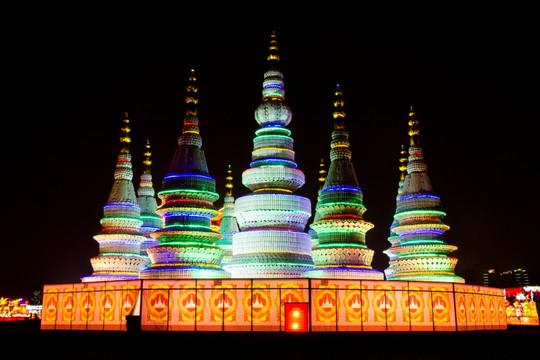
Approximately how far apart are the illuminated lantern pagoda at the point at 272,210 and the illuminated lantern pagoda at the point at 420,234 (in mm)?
10021

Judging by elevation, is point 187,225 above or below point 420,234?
below

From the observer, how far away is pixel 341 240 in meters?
44.6

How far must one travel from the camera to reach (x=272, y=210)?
43.5 meters

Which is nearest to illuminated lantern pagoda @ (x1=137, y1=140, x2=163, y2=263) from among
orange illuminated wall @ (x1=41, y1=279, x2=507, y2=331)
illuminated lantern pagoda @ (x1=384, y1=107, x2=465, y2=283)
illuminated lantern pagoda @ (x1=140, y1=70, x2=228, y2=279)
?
illuminated lantern pagoda @ (x1=140, y1=70, x2=228, y2=279)

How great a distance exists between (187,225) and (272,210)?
595 centimetres

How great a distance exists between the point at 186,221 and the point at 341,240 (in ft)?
35.6

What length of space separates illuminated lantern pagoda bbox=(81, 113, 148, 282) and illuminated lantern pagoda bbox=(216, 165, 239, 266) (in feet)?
21.5

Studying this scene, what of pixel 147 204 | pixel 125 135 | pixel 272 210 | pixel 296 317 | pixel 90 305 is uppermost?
pixel 125 135

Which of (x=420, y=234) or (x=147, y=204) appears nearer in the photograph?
(x=420, y=234)

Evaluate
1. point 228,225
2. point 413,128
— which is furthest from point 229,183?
point 413,128

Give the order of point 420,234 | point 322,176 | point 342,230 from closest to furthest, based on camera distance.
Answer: point 342,230 < point 420,234 < point 322,176

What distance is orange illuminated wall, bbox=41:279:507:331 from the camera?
1411 inches

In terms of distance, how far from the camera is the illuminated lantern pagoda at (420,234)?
48.7m

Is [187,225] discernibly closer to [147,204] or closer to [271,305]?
[271,305]
